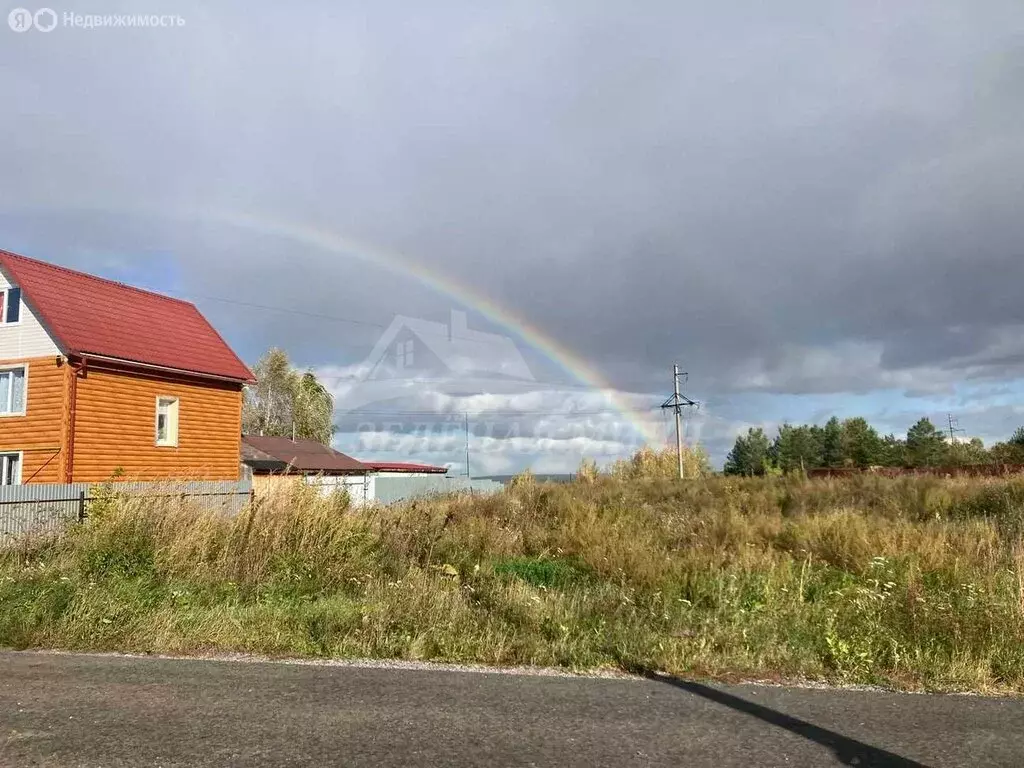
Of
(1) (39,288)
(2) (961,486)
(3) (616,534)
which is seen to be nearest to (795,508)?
(2) (961,486)

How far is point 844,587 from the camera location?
317 inches

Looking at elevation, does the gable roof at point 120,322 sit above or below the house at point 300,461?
above

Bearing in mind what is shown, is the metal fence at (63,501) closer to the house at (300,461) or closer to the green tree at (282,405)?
the house at (300,461)

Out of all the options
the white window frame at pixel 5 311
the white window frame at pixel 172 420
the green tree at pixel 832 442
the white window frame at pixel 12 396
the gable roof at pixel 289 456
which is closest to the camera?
the white window frame at pixel 12 396

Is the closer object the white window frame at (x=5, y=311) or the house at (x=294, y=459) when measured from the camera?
the white window frame at (x=5, y=311)

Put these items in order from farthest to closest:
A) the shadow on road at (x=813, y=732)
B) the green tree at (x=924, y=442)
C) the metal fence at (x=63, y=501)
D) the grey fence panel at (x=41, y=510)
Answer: the green tree at (x=924, y=442) < the grey fence panel at (x=41, y=510) < the metal fence at (x=63, y=501) < the shadow on road at (x=813, y=732)

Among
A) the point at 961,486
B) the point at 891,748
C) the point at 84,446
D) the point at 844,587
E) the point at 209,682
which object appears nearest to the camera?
the point at 891,748

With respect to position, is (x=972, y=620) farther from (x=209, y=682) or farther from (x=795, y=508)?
(x=795, y=508)

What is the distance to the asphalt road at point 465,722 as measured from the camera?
4121mm

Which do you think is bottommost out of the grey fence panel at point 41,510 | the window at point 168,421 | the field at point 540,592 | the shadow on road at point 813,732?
the shadow on road at point 813,732

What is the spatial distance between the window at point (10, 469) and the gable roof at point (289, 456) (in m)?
12.5

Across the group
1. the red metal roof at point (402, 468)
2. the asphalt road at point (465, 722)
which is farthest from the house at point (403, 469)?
the asphalt road at point (465, 722)

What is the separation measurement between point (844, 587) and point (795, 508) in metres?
11.0

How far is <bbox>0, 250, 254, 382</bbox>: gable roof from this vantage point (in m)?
22.6
